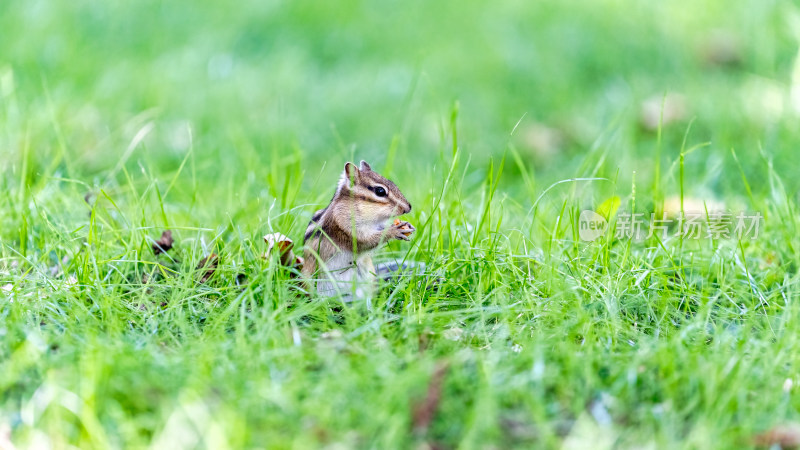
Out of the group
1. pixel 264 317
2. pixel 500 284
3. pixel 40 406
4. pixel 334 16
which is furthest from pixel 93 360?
pixel 334 16

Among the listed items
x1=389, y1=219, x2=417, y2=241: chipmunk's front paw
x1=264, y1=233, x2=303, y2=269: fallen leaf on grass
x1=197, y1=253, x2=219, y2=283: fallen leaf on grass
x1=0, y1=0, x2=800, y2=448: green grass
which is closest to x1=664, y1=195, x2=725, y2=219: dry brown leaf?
x1=0, y1=0, x2=800, y2=448: green grass

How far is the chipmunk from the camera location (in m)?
3.55

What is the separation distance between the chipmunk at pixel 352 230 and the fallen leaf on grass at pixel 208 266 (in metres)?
0.37

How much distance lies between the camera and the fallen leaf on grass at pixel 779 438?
8.45ft

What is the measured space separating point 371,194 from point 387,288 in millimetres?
368

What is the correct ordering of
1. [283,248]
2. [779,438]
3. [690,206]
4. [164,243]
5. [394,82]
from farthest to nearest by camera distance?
1. [394,82]
2. [690,206]
3. [164,243]
4. [283,248]
5. [779,438]

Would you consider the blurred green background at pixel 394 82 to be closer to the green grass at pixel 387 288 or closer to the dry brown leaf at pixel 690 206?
the green grass at pixel 387 288

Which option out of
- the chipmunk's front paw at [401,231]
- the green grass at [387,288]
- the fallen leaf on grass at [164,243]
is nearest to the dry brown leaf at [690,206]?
the green grass at [387,288]

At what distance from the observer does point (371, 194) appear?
3.62m

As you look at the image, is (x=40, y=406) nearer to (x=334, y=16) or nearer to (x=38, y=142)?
(x=38, y=142)

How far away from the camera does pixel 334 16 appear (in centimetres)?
853

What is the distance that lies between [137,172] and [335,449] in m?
3.29

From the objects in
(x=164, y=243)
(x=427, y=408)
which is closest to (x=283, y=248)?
(x=164, y=243)

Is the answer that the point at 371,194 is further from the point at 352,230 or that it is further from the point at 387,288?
the point at 387,288
